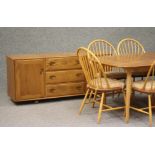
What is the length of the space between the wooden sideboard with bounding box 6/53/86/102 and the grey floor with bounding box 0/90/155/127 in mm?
115

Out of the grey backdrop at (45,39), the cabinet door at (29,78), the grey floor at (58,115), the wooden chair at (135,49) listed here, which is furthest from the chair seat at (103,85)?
the grey backdrop at (45,39)

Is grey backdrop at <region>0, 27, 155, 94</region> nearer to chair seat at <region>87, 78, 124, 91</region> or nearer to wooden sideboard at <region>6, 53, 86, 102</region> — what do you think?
wooden sideboard at <region>6, 53, 86, 102</region>

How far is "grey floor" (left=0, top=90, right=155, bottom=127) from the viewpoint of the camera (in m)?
3.29

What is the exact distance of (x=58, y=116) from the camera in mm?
3551

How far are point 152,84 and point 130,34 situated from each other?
262 centimetres

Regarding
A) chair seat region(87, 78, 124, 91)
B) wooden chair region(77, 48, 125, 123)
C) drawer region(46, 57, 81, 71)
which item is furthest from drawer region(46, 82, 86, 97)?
chair seat region(87, 78, 124, 91)

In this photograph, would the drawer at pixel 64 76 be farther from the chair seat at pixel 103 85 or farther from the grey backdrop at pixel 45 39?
the grey backdrop at pixel 45 39

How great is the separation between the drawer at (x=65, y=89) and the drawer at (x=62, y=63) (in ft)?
0.75

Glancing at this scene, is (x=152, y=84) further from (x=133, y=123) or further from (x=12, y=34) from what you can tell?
(x=12, y=34)

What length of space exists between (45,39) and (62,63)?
1.30 m

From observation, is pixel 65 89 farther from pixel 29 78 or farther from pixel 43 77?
pixel 29 78

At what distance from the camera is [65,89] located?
412 centimetres

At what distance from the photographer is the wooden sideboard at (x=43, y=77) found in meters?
3.86

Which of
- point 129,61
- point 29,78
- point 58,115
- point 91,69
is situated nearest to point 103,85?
point 91,69
